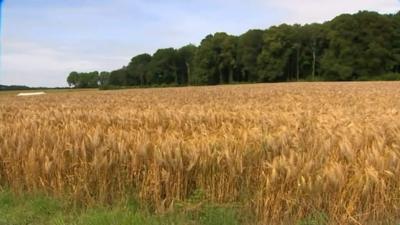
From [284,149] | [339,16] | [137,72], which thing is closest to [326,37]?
[339,16]

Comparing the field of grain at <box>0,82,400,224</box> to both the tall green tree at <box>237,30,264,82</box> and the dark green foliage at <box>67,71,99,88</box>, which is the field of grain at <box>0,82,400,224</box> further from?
the dark green foliage at <box>67,71,99,88</box>

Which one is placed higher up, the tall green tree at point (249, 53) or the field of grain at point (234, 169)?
the tall green tree at point (249, 53)

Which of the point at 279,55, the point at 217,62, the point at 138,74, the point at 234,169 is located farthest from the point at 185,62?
the point at 234,169

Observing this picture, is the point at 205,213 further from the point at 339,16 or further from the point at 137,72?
the point at 137,72

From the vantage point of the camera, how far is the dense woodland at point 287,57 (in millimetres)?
77938

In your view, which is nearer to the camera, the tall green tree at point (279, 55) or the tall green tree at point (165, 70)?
the tall green tree at point (279, 55)

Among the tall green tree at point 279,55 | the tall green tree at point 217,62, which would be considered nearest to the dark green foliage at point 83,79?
the tall green tree at point 217,62

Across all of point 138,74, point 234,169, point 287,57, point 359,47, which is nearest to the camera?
point 234,169

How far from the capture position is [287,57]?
8925 centimetres

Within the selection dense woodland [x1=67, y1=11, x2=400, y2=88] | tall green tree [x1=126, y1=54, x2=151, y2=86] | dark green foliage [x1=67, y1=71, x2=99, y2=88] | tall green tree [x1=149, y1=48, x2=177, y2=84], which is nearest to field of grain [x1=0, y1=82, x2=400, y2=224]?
dense woodland [x1=67, y1=11, x2=400, y2=88]

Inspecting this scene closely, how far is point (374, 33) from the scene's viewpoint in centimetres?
8025

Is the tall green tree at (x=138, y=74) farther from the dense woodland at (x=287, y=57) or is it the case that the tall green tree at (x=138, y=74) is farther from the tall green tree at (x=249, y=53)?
the tall green tree at (x=249, y=53)

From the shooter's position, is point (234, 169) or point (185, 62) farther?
point (185, 62)

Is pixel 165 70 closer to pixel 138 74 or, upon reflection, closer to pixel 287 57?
pixel 138 74
